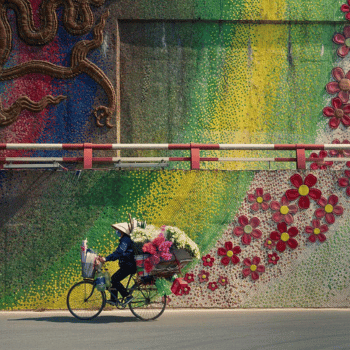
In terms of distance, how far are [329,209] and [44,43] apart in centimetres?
643

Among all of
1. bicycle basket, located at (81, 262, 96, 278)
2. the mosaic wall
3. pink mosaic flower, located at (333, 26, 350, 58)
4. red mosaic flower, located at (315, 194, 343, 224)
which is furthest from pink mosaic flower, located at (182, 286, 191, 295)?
pink mosaic flower, located at (333, 26, 350, 58)

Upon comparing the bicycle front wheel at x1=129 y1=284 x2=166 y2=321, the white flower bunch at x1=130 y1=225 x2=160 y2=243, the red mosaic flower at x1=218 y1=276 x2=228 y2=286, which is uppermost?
the white flower bunch at x1=130 y1=225 x2=160 y2=243

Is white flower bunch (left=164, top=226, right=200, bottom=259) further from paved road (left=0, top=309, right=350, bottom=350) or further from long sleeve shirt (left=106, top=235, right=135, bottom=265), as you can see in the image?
paved road (left=0, top=309, right=350, bottom=350)

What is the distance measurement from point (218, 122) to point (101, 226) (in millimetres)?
4360

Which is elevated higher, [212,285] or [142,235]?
[142,235]

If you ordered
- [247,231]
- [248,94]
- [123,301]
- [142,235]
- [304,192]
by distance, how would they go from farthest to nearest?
[248,94] < [304,192] < [247,231] < [123,301] < [142,235]

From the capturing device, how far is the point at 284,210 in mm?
11055

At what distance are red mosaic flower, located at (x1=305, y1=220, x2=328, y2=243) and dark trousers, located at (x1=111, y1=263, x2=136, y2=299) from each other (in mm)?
2968

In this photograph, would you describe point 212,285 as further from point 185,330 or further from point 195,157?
point 185,330

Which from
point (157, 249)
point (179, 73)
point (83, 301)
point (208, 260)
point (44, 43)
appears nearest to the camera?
point (157, 249)

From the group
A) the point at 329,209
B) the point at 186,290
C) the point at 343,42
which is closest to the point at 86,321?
the point at 186,290

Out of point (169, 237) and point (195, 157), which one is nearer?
point (169, 237)

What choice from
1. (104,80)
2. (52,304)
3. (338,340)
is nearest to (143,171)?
(52,304)

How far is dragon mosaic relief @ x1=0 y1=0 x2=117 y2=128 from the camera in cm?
1375
